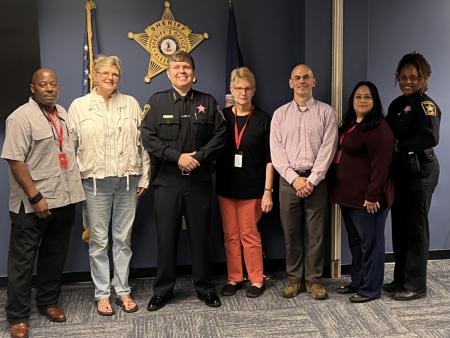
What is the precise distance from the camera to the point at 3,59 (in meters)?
3.18

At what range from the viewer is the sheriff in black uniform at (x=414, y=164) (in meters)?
2.96

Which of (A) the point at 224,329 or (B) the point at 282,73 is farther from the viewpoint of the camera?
(B) the point at 282,73

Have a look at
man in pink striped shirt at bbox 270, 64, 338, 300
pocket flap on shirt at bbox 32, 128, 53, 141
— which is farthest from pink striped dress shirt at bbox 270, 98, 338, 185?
pocket flap on shirt at bbox 32, 128, 53, 141

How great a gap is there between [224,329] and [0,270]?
5.45 ft

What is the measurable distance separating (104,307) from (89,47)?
5.37 feet

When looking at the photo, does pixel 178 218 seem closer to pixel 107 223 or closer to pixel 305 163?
pixel 107 223

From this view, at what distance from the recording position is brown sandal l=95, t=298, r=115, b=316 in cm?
300

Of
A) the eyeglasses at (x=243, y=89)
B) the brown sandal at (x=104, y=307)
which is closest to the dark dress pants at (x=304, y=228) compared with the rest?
the eyeglasses at (x=243, y=89)

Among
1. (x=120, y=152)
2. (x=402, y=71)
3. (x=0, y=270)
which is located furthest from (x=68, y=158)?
(x=402, y=71)

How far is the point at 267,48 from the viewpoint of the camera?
3.60 m

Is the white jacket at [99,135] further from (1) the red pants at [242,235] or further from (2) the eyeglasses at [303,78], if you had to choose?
(2) the eyeglasses at [303,78]

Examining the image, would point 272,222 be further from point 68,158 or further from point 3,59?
point 3,59

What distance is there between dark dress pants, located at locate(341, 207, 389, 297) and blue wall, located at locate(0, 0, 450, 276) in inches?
16.1

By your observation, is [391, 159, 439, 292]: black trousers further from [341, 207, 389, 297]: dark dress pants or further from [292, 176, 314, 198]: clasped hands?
[292, 176, 314, 198]: clasped hands
